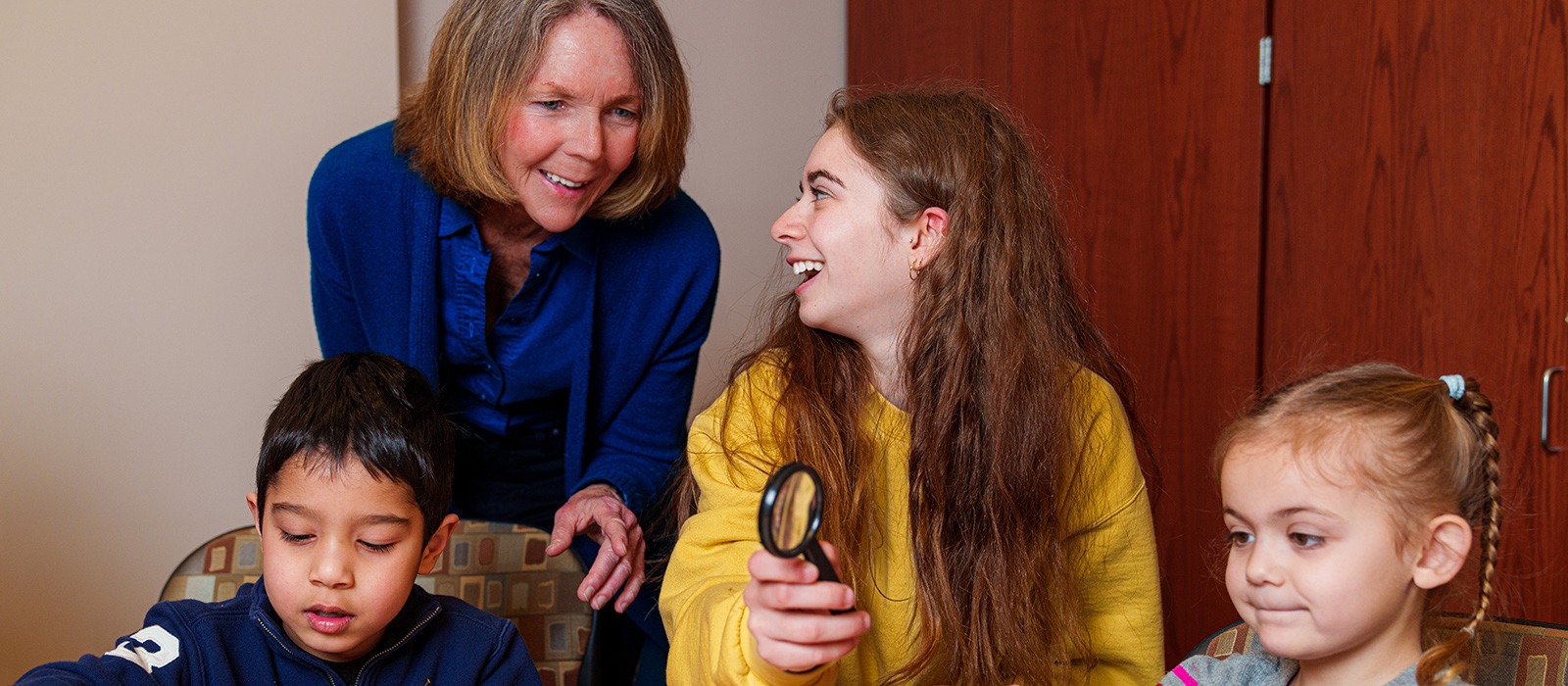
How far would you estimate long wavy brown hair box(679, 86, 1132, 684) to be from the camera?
63.0 inches

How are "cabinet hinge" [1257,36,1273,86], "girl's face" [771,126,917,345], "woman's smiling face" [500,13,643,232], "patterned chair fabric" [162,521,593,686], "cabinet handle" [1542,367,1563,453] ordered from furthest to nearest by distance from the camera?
"cabinet hinge" [1257,36,1273,86] < "cabinet handle" [1542,367,1563,453] < "woman's smiling face" [500,13,643,232] < "patterned chair fabric" [162,521,593,686] < "girl's face" [771,126,917,345]

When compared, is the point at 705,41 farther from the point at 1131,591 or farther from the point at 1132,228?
the point at 1131,591

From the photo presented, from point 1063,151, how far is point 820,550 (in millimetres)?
2241

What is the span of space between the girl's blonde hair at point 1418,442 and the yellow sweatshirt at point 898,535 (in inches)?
11.9

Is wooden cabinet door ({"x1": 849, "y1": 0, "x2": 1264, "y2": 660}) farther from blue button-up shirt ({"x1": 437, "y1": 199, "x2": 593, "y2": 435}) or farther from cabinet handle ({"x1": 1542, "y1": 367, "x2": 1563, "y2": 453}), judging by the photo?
blue button-up shirt ({"x1": 437, "y1": 199, "x2": 593, "y2": 435})

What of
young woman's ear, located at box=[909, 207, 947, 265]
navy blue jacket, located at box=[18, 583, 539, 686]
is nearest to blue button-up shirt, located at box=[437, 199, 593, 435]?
navy blue jacket, located at box=[18, 583, 539, 686]

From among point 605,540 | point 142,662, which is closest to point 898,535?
point 605,540

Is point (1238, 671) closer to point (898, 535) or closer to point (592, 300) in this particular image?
point (898, 535)

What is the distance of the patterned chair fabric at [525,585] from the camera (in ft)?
6.19

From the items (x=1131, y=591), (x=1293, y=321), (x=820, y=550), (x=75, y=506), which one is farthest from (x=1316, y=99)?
(x=75, y=506)

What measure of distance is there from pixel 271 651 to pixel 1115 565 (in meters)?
1.06

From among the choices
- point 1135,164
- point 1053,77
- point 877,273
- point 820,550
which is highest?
point 1053,77

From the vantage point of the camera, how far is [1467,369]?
227cm

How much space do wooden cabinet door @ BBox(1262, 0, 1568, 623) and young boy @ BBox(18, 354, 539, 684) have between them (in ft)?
4.87
